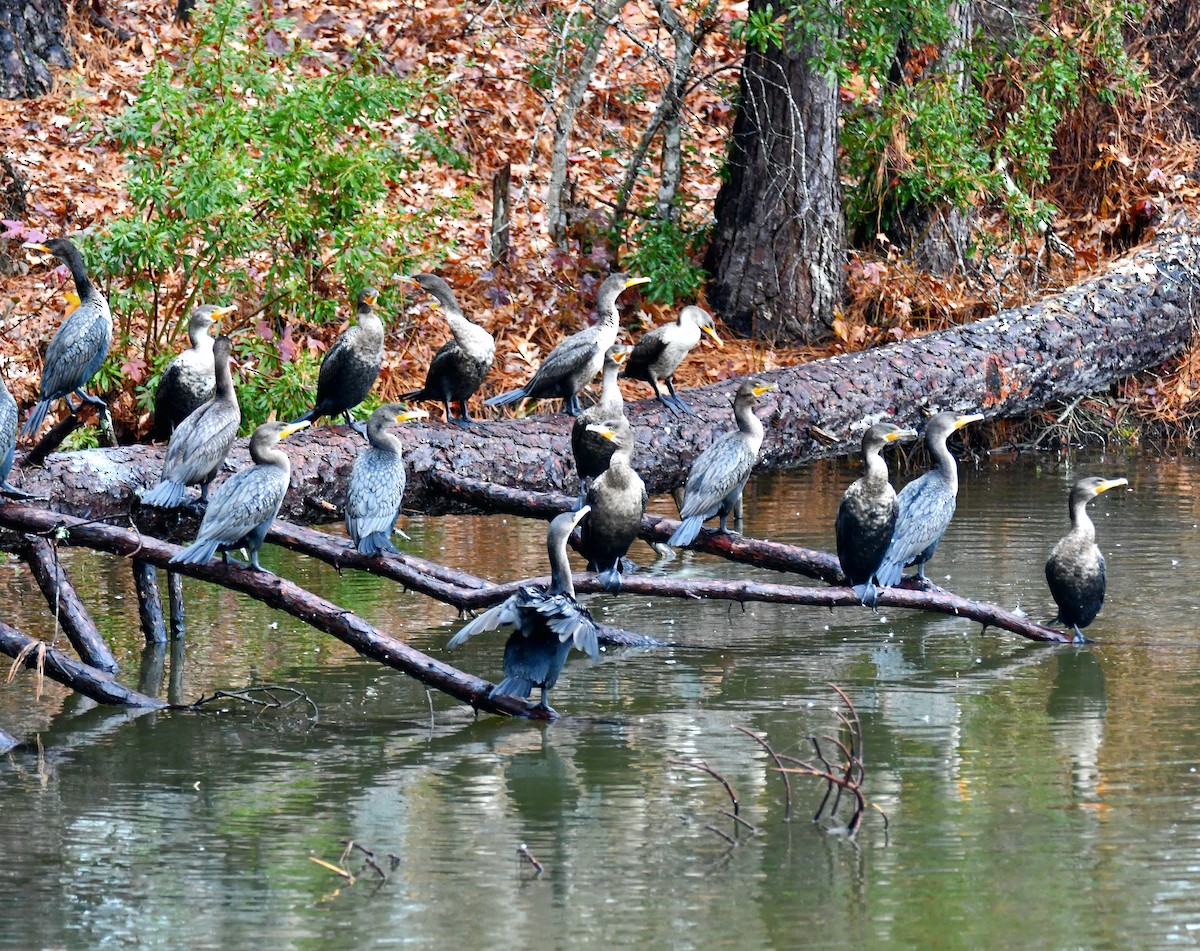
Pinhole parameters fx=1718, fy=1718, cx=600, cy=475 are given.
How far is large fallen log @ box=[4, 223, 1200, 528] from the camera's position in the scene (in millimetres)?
7602

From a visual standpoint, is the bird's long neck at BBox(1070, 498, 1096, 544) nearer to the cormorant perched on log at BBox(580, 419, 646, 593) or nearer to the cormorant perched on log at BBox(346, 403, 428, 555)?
the cormorant perched on log at BBox(580, 419, 646, 593)

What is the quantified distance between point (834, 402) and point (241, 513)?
397cm

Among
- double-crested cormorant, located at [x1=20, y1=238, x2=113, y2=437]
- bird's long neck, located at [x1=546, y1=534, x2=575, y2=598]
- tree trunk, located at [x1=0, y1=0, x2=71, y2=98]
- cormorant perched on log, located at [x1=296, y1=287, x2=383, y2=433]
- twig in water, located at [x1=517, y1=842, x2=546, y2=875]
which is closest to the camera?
twig in water, located at [x1=517, y1=842, x2=546, y2=875]

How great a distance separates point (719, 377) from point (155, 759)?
6.71 meters

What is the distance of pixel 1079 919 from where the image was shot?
422 cm

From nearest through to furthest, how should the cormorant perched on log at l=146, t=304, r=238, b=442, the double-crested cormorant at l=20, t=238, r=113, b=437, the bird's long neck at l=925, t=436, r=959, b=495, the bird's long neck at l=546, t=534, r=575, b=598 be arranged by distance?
the bird's long neck at l=546, t=534, r=575, b=598 < the double-crested cormorant at l=20, t=238, r=113, b=437 < the bird's long neck at l=925, t=436, r=959, b=495 < the cormorant perched on log at l=146, t=304, r=238, b=442

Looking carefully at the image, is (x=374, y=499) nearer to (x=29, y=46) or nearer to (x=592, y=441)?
(x=592, y=441)

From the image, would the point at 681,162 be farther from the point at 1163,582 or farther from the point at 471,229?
the point at 1163,582

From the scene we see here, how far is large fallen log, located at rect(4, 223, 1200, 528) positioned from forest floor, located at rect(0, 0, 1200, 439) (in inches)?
41.1

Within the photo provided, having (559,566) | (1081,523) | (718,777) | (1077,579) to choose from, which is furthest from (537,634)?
(1081,523)

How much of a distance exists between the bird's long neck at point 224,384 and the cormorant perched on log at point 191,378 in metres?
0.75

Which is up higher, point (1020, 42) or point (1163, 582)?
point (1020, 42)

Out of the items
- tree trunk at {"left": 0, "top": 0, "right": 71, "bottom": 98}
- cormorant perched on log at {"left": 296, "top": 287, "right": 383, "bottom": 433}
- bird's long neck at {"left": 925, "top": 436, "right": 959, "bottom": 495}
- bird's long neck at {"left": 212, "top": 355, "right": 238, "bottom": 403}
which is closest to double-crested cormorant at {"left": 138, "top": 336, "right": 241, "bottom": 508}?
bird's long neck at {"left": 212, "top": 355, "right": 238, "bottom": 403}

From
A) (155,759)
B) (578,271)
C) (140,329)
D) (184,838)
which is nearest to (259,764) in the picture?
(155,759)
